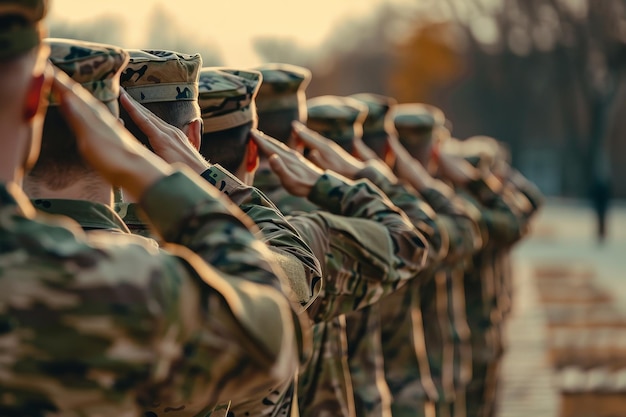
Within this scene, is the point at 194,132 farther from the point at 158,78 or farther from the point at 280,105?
the point at 280,105

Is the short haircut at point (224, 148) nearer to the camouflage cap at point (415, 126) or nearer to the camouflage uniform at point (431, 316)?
the camouflage uniform at point (431, 316)

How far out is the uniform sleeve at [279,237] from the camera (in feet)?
12.6

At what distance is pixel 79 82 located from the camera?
3.25m

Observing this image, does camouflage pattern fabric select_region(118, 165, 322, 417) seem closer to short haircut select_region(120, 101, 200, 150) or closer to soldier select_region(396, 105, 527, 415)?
short haircut select_region(120, 101, 200, 150)

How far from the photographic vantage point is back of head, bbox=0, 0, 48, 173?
8.32 ft

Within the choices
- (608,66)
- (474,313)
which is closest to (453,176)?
(474,313)

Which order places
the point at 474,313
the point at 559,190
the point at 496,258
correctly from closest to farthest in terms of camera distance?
the point at 474,313
the point at 496,258
the point at 559,190

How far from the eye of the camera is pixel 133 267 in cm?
255

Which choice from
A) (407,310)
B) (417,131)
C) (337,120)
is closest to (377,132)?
(337,120)

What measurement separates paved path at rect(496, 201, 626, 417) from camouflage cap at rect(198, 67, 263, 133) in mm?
6638

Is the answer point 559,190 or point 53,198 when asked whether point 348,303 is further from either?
point 559,190

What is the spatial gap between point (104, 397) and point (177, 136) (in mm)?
1230

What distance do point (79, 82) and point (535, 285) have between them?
19.8 metres

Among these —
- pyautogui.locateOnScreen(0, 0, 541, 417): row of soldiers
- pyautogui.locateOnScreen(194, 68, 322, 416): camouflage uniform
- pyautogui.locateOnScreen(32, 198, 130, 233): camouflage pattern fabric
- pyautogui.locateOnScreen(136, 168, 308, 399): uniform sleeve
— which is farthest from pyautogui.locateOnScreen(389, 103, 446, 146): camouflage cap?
pyautogui.locateOnScreen(136, 168, 308, 399): uniform sleeve
